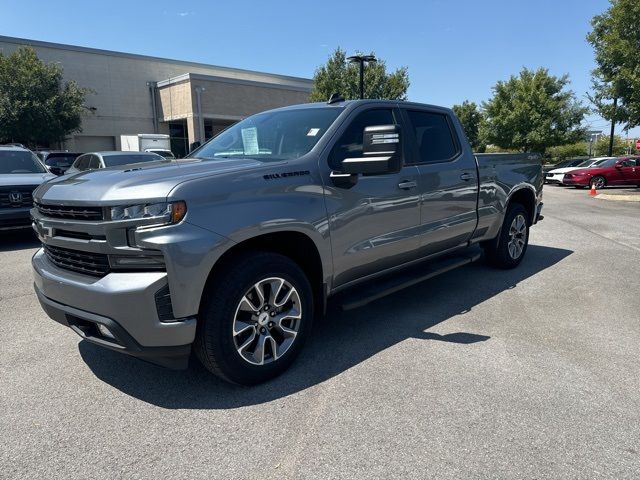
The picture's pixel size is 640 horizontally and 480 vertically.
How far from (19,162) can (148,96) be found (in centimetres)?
2916

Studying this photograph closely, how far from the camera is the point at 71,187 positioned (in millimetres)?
3055

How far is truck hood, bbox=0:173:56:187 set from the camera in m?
7.62

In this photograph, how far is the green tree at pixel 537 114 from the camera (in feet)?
103

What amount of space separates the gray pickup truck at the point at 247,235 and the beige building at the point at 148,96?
29201 millimetres

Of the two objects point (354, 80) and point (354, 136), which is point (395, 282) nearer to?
point (354, 136)

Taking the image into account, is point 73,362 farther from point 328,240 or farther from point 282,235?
point 328,240

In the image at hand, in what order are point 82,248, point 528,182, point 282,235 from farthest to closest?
point 528,182 < point 282,235 < point 82,248

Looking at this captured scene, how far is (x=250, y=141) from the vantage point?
4.03 meters

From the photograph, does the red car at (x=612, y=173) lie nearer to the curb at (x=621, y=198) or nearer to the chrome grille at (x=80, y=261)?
the curb at (x=621, y=198)

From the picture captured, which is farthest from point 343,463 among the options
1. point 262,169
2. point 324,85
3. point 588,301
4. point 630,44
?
point 324,85

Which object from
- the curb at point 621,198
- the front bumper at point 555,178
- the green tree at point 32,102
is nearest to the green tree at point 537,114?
the front bumper at point 555,178

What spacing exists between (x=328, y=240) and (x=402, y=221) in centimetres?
95

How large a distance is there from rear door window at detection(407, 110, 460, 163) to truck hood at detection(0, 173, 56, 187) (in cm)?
648

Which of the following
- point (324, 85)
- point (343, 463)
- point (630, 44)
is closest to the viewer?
point (343, 463)
